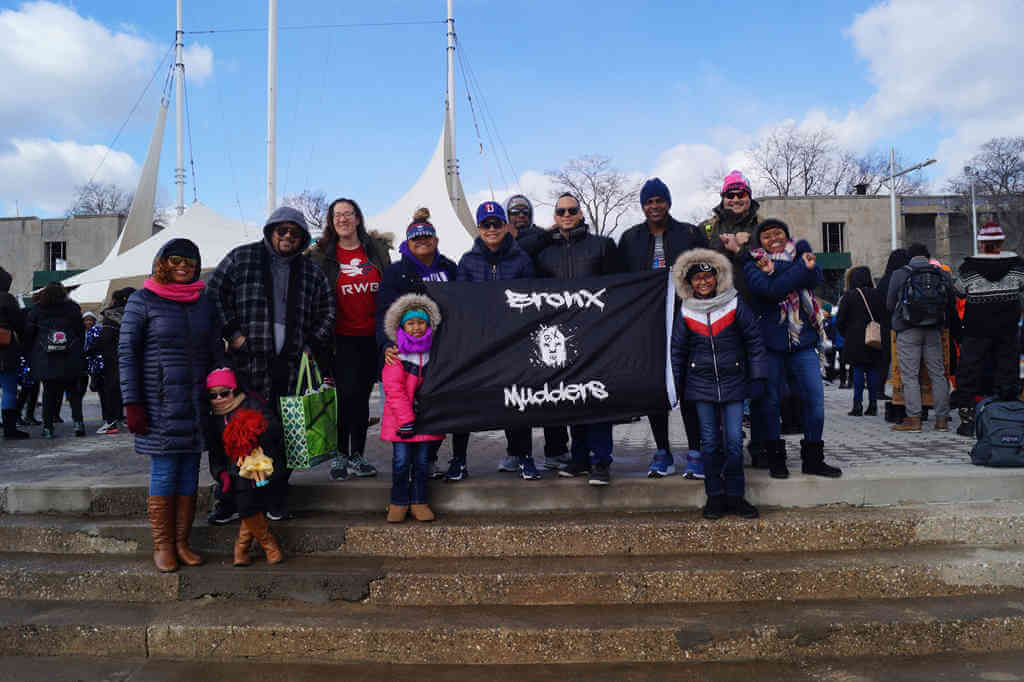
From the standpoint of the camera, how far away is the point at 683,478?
14.4ft

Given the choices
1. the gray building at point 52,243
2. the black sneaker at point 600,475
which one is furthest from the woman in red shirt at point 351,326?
the gray building at point 52,243

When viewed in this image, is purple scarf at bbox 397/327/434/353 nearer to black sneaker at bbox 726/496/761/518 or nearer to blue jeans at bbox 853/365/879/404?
black sneaker at bbox 726/496/761/518

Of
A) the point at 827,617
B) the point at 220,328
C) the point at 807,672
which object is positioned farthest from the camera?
the point at 220,328

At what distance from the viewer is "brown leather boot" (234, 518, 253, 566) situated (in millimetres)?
3848

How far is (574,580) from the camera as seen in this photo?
12.0 feet

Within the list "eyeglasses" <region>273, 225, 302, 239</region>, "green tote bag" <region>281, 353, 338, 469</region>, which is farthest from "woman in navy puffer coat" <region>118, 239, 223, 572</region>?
"eyeglasses" <region>273, 225, 302, 239</region>

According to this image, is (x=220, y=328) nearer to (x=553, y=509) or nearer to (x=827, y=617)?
(x=553, y=509)

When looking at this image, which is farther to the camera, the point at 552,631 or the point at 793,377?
the point at 793,377

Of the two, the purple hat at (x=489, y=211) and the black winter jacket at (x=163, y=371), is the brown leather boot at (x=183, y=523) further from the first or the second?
the purple hat at (x=489, y=211)

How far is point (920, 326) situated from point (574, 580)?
4.99 metres

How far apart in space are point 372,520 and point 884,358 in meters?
7.08

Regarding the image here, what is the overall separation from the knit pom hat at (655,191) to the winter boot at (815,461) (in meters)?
1.86

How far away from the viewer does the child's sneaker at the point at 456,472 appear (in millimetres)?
4555

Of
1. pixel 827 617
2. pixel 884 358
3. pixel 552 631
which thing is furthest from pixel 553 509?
pixel 884 358
